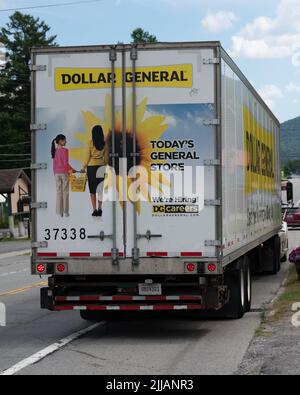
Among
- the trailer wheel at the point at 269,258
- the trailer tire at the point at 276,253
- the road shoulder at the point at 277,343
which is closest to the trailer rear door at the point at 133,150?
the road shoulder at the point at 277,343

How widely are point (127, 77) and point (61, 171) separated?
1.54 metres

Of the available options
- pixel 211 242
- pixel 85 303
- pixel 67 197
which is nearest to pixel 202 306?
pixel 211 242

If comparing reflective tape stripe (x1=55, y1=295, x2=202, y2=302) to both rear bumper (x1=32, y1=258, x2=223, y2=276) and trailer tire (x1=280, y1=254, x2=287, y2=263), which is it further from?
trailer tire (x1=280, y1=254, x2=287, y2=263)

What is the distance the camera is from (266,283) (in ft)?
57.8

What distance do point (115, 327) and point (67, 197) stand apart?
2513 millimetres

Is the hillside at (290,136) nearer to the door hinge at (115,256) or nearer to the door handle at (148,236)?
the door handle at (148,236)

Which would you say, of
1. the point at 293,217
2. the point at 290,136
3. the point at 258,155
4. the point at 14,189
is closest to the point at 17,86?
the point at 14,189

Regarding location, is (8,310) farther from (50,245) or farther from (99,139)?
(99,139)

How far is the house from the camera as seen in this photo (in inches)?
2660

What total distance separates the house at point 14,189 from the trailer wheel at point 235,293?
55531 millimetres

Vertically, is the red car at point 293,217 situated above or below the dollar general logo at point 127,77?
below

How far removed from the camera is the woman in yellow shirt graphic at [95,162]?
10.0m

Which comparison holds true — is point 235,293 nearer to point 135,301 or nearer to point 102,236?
point 135,301
